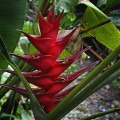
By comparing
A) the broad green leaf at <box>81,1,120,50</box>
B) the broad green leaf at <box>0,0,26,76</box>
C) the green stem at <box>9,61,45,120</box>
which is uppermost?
the broad green leaf at <box>0,0,26,76</box>

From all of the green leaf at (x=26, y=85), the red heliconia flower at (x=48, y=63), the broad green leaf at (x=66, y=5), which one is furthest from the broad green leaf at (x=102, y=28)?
the green leaf at (x=26, y=85)

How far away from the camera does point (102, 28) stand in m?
0.62

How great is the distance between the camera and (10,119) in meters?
0.90

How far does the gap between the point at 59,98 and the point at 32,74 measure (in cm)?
10

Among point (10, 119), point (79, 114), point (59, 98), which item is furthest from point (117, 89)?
point (59, 98)

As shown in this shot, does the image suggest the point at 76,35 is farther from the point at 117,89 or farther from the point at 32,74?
the point at 117,89

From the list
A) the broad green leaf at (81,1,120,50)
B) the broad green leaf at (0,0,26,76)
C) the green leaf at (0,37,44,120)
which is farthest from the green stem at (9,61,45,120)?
the broad green leaf at (81,1,120,50)

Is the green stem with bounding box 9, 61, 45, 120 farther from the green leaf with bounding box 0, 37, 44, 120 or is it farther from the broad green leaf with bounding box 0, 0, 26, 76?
the broad green leaf with bounding box 0, 0, 26, 76

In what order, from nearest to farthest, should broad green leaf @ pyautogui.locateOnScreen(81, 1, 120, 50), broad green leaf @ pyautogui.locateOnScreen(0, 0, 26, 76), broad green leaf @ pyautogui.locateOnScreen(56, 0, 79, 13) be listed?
broad green leaf @ pyautogui.locateOnScreen(0, 0, 26, 76) → broad green leaf @ pyautogui.locateOnScreen(81, 1, 120, 50) → broad green leaf @ pyautogui.locateOnScreen(56, 0, 79, 13)

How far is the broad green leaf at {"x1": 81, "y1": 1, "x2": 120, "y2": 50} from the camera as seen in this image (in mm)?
594

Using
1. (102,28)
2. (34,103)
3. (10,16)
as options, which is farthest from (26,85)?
(102,28)

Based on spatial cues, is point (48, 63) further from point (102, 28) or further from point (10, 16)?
point (102, 28)

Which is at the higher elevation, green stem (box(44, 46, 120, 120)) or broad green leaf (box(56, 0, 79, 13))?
broad green leaf (box(56, 0, 79, 13))

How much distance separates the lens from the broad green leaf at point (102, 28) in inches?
23.4
